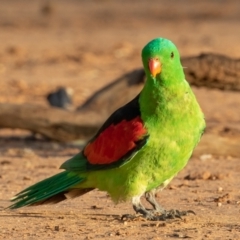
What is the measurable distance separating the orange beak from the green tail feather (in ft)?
3.12

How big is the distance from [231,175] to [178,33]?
41.3ft

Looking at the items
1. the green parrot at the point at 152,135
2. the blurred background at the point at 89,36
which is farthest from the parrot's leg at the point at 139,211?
the blurred background at the point at 89,36

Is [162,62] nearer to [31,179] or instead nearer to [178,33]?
[31,179]

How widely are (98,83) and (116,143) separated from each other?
8796mm

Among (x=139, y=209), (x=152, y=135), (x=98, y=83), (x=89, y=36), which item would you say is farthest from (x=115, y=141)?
(x=89, y=36)

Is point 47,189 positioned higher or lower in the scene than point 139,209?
higher

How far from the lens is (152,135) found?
601 cm

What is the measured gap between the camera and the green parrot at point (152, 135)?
6.01 m

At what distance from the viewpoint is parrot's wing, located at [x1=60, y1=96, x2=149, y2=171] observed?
6051 mm

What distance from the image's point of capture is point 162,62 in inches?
239

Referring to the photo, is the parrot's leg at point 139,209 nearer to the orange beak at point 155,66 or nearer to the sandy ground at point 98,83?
the sandy ground at point 98,83

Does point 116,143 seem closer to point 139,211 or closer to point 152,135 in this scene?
point 152,135

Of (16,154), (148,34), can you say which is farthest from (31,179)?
(148,34)

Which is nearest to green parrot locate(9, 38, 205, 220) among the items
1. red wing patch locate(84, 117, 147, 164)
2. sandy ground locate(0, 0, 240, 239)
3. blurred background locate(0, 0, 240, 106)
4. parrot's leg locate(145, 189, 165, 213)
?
red wing patch locate(84, 117, 147, 164)
